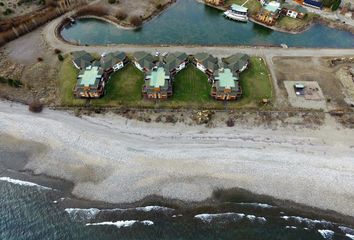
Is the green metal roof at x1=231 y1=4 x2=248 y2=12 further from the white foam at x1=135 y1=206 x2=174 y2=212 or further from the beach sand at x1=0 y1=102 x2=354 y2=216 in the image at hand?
the white foam at x1=135 y1=206 x2=174 y2=212

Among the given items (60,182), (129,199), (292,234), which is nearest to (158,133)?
(129,199)

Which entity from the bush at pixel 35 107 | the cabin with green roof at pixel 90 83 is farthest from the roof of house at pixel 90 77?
the bush at pixel 35 107

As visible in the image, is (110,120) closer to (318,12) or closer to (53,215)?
(53,215)

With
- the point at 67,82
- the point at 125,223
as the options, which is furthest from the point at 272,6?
the point at 125,223

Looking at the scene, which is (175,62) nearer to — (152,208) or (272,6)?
(152,208)

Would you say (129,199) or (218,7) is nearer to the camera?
(129,199)

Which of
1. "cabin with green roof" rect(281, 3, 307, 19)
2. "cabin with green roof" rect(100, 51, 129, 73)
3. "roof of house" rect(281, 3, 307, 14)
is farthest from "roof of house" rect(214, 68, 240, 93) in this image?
"roof of house" rect(281, 3, 307, 14)
